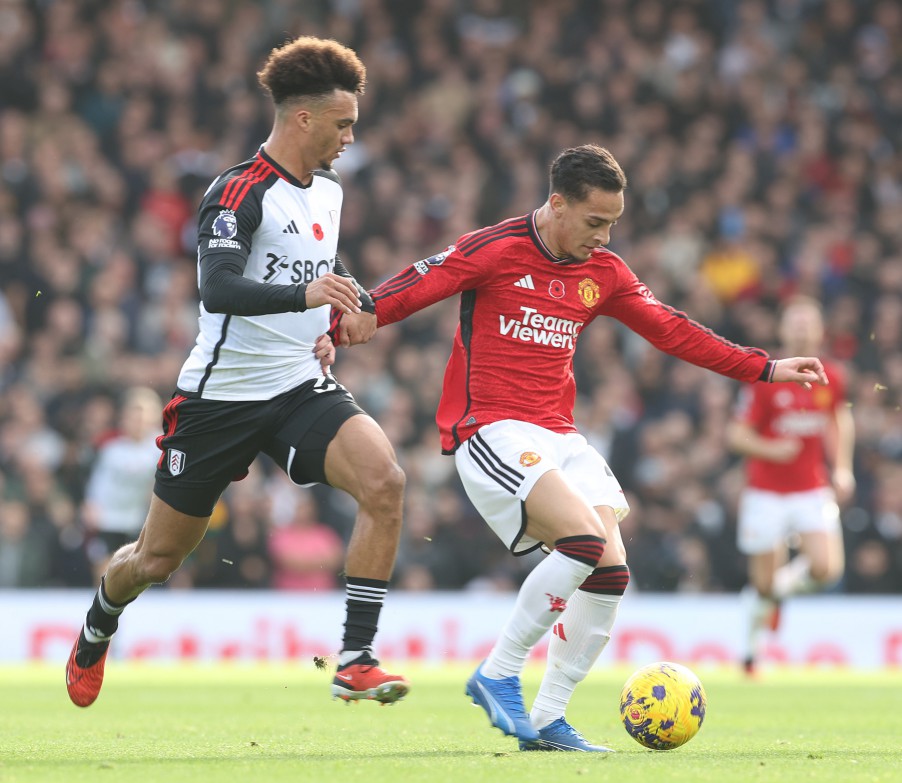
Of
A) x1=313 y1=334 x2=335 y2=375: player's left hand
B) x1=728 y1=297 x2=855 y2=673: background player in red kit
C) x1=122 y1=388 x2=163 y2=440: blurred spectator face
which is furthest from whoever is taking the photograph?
x1=122 y1=388 x2=163 y2=440: blurred spectator face

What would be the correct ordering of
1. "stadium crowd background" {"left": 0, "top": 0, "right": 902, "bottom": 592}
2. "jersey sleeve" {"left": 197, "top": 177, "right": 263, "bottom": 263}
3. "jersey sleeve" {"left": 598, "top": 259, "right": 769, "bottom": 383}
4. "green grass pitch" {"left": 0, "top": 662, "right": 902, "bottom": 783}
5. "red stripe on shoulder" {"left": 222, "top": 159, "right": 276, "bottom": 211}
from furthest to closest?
"stadium crowd background" {"left": 0, "top": 0, "right": 902, "bottom": 592}, "jersey sleeve" {"left": 598, "top": 259, "right": 769, "bottom": 383}, "red stripe on shoulder" {"left": 222, "top": 159, "right": 276, "bottom": 211}, "jersey sleeve" {"left": 197, "top": 177, "right": 263, "bottom": 263}, "green grass pitch" {"left": 0, "top": 662, "right": 902, "bottom": 783}

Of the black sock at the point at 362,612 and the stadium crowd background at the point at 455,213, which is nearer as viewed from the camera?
the black sock at the point at 362,612

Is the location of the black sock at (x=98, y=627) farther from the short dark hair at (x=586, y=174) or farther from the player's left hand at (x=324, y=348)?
the short dark hair at (x=586, y=174)

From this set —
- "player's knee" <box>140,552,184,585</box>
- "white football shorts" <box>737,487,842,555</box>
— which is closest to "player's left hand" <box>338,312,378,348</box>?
"player's knee" <box>140,552,184,585</box>

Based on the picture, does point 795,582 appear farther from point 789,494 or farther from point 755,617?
point 789,494

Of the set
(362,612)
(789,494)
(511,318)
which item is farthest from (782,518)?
(362,612)

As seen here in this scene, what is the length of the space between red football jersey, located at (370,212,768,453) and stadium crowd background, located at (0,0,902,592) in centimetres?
758

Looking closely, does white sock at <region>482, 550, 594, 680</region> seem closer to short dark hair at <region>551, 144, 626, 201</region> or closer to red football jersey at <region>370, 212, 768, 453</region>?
red football jersey at <region>370, 212, 768, 453</region>

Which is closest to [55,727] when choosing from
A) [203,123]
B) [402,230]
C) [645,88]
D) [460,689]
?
[460,689]

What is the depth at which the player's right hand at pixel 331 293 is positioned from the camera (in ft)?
19.0

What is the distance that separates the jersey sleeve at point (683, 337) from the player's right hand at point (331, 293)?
142 centimetres

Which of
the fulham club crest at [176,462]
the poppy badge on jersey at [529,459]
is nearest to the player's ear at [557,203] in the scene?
the poppy badge on jersey at [529,459]

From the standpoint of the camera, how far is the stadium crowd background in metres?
14.6

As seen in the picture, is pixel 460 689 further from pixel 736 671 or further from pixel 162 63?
pixel 162 63
